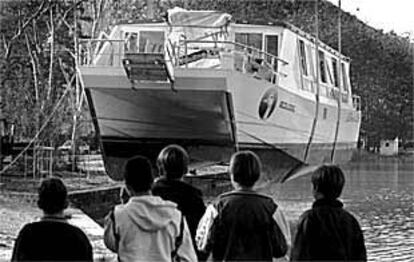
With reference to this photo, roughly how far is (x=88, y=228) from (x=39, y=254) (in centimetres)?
970

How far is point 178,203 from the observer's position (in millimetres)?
6035

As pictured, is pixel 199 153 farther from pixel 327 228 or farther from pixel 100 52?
pixel 327 228

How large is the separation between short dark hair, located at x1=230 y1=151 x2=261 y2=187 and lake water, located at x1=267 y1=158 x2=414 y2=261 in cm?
877

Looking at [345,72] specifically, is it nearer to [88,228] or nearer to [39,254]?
[88,228]

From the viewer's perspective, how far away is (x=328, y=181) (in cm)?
543

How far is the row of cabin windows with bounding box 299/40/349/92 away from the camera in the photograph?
1739 cm

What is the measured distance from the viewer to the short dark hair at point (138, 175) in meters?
5.40

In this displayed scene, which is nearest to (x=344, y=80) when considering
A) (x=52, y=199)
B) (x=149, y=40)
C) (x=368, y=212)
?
(x=368, y=212)

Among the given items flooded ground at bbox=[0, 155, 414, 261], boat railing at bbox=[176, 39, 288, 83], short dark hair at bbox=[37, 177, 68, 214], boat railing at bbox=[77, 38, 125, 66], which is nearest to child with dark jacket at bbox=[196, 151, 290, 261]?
short dark hair at bbox=[37, 177, 68, 214]

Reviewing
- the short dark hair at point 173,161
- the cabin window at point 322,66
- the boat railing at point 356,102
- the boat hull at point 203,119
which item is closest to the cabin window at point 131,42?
the boat hull at point 203,119

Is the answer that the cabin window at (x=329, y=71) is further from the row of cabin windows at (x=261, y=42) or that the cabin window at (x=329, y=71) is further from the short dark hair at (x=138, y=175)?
the short dark hair at (x=138, y=175)

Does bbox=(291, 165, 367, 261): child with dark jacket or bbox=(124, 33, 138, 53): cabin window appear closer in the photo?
bbox=(291, 165, 367, 261): child with dark jacket

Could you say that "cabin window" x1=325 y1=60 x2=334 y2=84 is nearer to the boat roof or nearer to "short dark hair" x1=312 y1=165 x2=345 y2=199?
the boat roof

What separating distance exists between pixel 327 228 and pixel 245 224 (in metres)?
0.50
